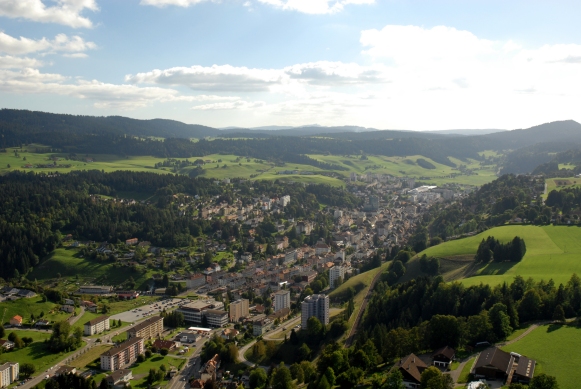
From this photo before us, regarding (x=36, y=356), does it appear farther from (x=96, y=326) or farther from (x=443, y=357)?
(x=443, y=357)

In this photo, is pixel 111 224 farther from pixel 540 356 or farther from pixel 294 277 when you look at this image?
pixel 540 356

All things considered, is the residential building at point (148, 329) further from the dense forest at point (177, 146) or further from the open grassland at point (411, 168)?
→ the dense forest at point (177, 146)

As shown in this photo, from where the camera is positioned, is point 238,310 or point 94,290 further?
point 94,290

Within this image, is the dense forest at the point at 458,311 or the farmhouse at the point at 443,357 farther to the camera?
the dense forest at the point at 458,311

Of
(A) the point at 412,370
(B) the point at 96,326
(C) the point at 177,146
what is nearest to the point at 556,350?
(A) the point at 412,370

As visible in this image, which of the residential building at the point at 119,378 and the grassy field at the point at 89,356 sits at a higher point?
the residential building at the point at 119,378

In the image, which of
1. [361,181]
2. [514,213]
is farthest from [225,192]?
[514,213]

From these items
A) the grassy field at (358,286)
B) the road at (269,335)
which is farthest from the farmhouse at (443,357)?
the grassy field at (358,286)
